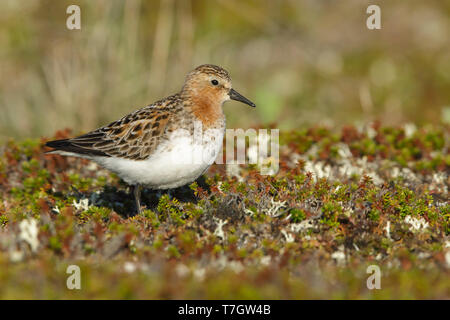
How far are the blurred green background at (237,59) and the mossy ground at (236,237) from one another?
3.72 metres

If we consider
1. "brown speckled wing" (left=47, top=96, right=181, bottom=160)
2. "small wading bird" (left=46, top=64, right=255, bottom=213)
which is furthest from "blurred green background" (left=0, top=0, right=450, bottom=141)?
"brown speckled wing" (left=47, top=96, right=181, bottom=160)

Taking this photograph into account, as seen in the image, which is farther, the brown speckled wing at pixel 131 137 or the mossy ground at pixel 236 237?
the brown speckled wing at pixel 131 137

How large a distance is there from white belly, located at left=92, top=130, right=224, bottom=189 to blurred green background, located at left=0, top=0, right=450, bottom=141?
437 centimetres

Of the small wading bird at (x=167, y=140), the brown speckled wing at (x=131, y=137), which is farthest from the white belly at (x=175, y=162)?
the brown speckled wing at (x=131, y=137)

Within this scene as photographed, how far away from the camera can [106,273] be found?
16.2 feet

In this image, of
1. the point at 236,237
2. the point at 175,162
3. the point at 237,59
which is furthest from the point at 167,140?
the point at 237,59

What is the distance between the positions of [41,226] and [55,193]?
2893 mm

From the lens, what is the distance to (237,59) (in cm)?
1962

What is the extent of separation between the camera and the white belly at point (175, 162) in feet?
A: 22.8

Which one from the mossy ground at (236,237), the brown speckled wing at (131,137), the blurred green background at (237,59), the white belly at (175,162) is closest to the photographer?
the mossy ground at (236,237)

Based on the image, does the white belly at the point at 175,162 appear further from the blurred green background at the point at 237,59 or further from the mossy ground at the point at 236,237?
the blurred green background at the point at 237,59

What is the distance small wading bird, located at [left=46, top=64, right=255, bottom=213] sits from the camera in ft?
23.0
